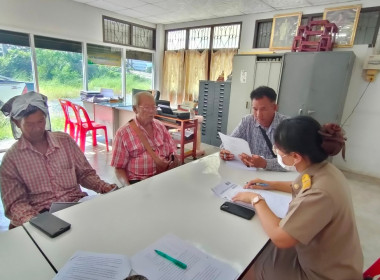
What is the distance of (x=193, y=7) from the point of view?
4.29 meters

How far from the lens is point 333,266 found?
0.86 metres

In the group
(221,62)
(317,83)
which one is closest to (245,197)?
(317,83)

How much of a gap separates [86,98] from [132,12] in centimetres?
207

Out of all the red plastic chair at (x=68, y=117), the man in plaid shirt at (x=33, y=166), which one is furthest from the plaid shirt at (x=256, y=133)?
the red plastic chair at (x=68, y=117)

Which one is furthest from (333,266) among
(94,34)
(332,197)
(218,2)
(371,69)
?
(94,34)

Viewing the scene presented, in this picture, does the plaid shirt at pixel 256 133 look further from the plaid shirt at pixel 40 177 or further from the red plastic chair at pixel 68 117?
the red plastic chair at pixel 68 117

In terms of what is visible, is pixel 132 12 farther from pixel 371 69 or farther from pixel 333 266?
pixel 333 266

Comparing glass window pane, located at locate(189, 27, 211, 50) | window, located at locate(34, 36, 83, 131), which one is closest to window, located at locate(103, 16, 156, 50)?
window, located at locate(34, 36, 83, 131)

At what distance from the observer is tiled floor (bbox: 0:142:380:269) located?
6.50 feet

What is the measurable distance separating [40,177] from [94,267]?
0.81 metres

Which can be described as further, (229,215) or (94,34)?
(94,34)

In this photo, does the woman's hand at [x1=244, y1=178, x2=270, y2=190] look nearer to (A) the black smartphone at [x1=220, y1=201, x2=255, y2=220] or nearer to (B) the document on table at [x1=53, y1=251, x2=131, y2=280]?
(A) the black smartphone at [x1=220, y1=201, x2=255, y2=220]

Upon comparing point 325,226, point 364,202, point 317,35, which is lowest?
point 364,202

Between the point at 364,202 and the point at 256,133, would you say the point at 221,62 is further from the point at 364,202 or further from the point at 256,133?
the point at 364,202
